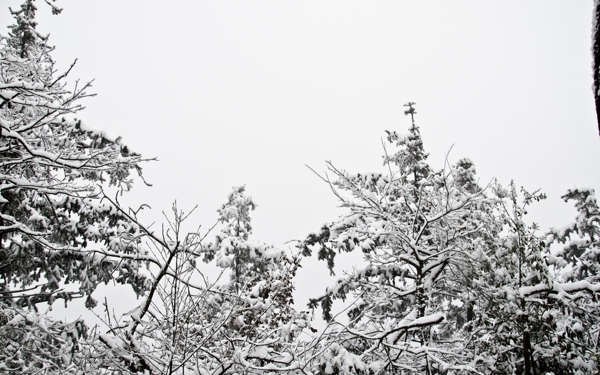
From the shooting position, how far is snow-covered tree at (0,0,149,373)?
502 centimetres

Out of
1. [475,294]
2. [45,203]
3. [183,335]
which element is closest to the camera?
[183,335]

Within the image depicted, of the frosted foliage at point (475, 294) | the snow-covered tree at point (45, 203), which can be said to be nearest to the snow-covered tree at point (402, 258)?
the frosted foliage at point (475, 294)

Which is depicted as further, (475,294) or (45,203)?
(45,203)

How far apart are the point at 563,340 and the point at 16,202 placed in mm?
9647

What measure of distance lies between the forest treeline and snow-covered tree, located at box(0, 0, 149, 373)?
3 cm

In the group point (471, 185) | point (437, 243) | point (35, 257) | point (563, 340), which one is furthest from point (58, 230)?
point (471, 185)

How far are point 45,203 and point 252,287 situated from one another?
16.0 ft

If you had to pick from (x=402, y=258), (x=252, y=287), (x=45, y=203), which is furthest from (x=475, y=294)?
(x=45, y=203)

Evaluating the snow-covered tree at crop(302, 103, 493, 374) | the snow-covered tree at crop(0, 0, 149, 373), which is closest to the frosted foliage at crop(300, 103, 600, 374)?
the snow-covered tree at crop(302, 103, 493, 374)

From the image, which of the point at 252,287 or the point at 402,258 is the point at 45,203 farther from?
the point at 402,258

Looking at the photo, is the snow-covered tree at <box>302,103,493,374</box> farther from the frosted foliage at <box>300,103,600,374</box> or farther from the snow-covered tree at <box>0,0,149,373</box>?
the snow-covered tree at <box>0,0,149,373</box>

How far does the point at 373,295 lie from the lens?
6.64 meters

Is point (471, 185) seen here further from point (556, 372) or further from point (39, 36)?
point (39, 36)

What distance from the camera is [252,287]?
6.89m
